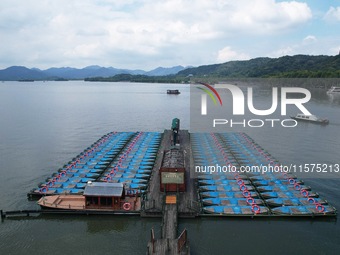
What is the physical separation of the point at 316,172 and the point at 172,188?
23567 mm

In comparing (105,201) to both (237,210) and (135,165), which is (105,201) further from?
(237,210)

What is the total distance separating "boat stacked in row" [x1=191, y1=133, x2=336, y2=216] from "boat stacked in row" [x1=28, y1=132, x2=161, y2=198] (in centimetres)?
770

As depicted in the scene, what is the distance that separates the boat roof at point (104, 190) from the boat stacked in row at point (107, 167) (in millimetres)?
3605

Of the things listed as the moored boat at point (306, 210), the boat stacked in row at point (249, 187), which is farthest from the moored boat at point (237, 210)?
the moored boat at point (306, 210)

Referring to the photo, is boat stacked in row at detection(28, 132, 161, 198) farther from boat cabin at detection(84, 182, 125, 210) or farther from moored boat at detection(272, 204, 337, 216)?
moored boat at detection(272, 204, 337, 216)

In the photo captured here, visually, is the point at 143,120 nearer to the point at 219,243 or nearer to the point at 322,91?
the point at 219,243

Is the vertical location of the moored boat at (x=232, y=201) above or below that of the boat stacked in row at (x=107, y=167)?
below

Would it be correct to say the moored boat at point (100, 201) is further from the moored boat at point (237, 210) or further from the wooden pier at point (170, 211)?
the moored boat at point (237, 210)

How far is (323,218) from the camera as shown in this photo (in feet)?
108

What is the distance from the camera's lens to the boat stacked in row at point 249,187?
33094 mm

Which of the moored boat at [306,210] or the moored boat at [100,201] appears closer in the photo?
the moored boat at [306,210]

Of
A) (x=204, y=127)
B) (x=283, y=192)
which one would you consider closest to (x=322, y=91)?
(x=204, y=127)

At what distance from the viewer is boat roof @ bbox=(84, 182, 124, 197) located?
1310 inches

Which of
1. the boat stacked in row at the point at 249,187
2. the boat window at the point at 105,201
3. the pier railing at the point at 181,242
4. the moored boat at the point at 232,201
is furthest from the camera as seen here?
the moored boat at the point at 232,201
